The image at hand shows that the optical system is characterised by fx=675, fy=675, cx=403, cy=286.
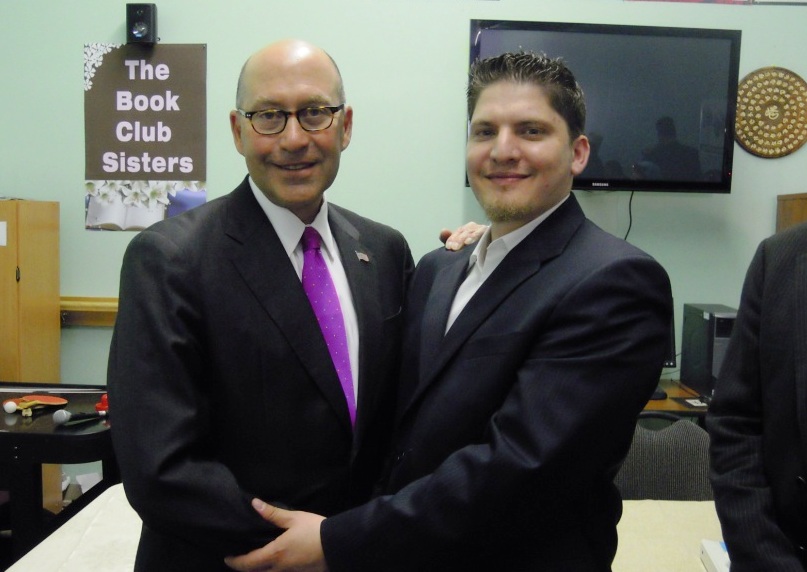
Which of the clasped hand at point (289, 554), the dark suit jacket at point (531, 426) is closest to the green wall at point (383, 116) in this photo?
the dark suit jacket at point (531, 426)

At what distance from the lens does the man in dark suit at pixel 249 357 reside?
1.09 meters

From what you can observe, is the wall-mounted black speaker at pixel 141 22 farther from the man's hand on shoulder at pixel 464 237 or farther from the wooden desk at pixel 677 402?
the wooden desk at pixel 677 402

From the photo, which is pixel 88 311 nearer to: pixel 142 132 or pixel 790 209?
pixel 142 132

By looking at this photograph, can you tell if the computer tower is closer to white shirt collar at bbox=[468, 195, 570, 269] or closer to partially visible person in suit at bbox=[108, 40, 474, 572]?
white shirt collar at bbox=[468, 195, 570, 269]

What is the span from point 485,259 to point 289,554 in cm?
67

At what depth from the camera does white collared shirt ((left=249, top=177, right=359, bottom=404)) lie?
130 centimetres

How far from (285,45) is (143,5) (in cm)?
213

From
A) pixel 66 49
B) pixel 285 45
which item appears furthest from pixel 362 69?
pixel 285 45

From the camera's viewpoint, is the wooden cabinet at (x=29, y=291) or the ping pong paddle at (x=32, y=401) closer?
the ping pong paddle at (x=32, y=401)

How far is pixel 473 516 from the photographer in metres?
1.05

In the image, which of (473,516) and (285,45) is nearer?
(473,516)

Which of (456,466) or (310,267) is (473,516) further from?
(310,267)

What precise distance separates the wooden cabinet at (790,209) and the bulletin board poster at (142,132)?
2.71 meters

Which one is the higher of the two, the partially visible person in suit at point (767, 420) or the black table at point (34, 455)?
the partially visible person in suit at point (767, 420)
